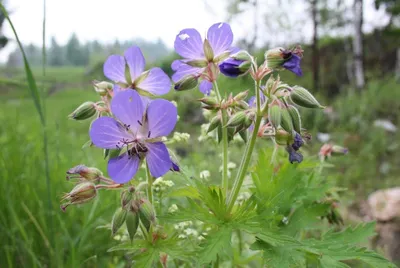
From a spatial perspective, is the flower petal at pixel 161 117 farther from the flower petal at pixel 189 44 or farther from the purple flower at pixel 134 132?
the flower petal at pixel 189 44

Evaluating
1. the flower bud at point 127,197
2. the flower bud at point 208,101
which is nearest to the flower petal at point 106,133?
the flower bud at point 127,197

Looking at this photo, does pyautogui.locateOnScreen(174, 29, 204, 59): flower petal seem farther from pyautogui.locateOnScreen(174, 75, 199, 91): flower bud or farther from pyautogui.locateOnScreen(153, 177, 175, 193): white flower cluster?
pyautogui.locateOnScreen(153, 177, 175, 193): white flower cluster

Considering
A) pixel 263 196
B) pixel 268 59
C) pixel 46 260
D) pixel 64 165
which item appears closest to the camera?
pixel 268 59

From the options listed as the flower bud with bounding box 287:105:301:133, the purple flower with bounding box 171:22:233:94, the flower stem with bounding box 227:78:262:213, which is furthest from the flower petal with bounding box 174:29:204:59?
the flower bud with bounding box 287:105:301:133

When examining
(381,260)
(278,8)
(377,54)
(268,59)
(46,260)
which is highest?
(268,59)

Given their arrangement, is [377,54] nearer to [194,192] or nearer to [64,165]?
[64,165]

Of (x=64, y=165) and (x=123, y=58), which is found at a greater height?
(x=123, y=58)

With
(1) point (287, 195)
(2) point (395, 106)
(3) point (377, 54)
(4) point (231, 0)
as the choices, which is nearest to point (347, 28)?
(3) point (377, 54)
